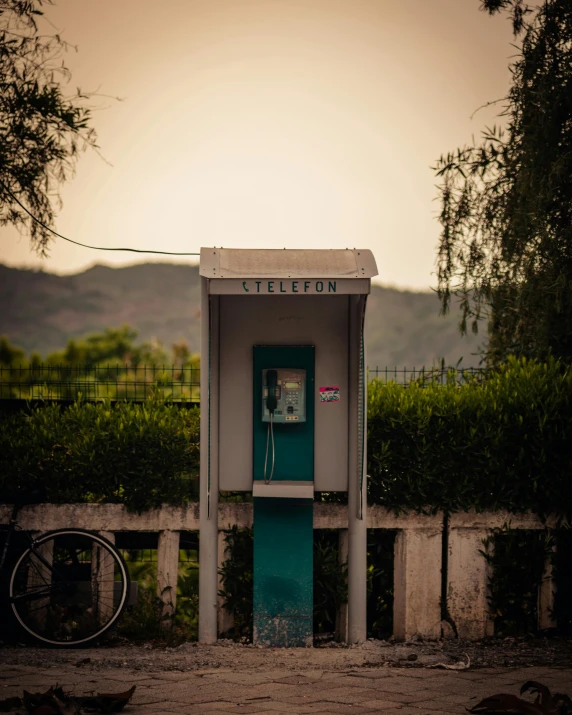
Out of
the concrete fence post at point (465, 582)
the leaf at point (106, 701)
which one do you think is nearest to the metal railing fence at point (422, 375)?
the concrete fence post at point (465, 582)

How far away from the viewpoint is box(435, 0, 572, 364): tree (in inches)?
370

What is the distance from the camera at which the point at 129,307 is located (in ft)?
339

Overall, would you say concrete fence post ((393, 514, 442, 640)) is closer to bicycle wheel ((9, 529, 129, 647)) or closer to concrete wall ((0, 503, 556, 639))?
concrete wall ((0, 503, 556, 639))

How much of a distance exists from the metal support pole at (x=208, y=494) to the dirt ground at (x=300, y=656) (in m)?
0.23

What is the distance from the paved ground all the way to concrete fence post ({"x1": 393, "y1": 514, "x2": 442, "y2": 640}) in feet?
2.04

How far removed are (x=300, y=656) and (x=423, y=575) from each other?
107cm

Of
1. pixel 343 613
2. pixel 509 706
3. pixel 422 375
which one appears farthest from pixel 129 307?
pixel 509 706

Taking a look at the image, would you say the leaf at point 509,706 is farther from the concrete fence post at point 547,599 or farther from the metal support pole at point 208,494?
the metal support pole at point 208,494

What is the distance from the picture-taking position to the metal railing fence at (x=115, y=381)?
6.66 meters

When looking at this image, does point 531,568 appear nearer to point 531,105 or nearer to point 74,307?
point 531,105

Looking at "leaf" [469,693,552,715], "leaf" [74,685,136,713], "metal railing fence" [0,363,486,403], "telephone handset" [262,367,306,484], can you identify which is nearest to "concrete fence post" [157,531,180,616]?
"telephone handset" [262,367,306,484]

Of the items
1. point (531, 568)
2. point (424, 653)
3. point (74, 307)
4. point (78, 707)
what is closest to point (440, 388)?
point (531, 568)

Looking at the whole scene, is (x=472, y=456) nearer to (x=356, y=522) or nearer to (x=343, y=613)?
(x=356, y=522)

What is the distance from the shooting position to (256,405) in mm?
5883
